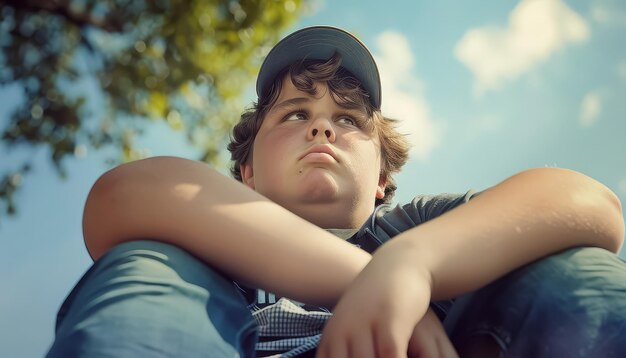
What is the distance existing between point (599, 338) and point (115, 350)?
67 cm

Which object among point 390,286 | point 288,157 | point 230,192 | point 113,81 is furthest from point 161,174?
point 113,81

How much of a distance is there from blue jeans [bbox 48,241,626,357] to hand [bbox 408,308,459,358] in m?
0.07

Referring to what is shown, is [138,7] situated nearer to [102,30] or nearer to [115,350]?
[102,30]

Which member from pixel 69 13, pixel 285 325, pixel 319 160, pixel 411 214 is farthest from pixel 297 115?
pixel 69 13

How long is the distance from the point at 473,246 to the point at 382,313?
8.7 inches

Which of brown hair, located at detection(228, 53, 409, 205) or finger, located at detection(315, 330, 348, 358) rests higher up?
brown hair, located at detection(228, 53, 409, 205)

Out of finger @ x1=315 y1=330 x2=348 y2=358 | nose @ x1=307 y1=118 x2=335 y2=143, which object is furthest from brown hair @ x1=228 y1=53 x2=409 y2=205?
finger @ x1=315 y1=330 x2=348 y2=358

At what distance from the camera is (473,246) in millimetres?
992

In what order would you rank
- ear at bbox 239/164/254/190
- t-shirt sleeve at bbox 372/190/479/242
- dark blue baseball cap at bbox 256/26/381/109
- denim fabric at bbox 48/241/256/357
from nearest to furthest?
denim fabric at bbox 48/241/256/357
t-shirt sleeve at bbox 372/190/479/242
dark blue baseball cap at bbox 256/26/381/109
ear at bbox 239/164/254/190

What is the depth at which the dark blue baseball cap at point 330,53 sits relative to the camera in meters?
2.09

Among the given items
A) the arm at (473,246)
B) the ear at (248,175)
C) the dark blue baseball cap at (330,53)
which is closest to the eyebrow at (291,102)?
the dark blue baseball cap at (330,53)

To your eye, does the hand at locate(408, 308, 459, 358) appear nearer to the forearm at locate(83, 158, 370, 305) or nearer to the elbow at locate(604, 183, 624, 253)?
the forearm at locate(83, 158, 370, 305)

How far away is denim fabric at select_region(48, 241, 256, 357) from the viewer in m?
0.79

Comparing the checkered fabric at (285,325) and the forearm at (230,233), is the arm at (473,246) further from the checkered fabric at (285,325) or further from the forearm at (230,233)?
the checkered fabric at (285,325)
